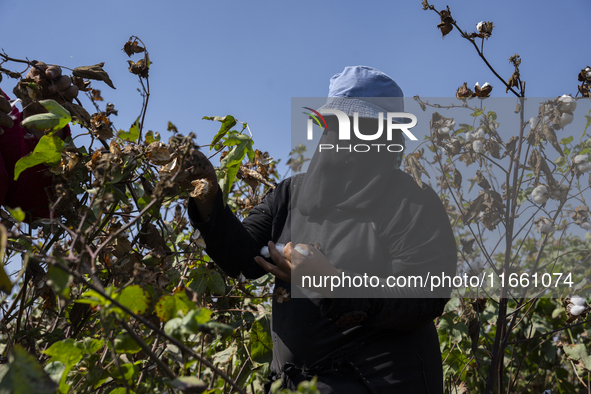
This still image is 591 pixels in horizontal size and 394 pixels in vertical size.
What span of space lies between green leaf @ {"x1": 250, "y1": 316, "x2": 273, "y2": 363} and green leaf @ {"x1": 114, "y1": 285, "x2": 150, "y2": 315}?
39.0 inches

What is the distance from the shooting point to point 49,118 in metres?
1.06

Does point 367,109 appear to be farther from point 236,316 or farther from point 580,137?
point 580,137

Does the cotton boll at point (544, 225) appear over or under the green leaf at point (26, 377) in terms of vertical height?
over

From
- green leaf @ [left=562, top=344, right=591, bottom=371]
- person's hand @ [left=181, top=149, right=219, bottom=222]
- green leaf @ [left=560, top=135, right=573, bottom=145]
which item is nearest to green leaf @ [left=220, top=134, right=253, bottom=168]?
person's hand @ [left=181, top=149, right=219, bottom=222]

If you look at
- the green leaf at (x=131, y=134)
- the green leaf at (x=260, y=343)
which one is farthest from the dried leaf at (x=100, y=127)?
the green leaf at (x=260, y=343)

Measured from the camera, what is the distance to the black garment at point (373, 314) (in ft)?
4.02

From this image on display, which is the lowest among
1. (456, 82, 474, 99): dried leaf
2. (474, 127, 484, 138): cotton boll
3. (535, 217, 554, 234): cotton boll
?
(535, 217, 554, 234): cotton boll

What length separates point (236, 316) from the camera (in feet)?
5.75

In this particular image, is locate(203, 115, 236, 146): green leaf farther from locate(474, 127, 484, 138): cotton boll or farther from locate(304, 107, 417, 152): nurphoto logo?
locate(474, 127, 484, 138): cotton boll

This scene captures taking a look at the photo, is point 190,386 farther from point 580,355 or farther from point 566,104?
point 580,355

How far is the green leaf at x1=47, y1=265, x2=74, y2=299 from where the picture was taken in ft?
2.01

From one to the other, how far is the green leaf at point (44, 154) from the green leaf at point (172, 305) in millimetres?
609

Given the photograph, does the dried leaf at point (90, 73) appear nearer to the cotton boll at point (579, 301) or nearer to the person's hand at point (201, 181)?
the person's hand at point (201, 181)

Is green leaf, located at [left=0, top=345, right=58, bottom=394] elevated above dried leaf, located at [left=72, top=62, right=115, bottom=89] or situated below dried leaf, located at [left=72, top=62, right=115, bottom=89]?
below
